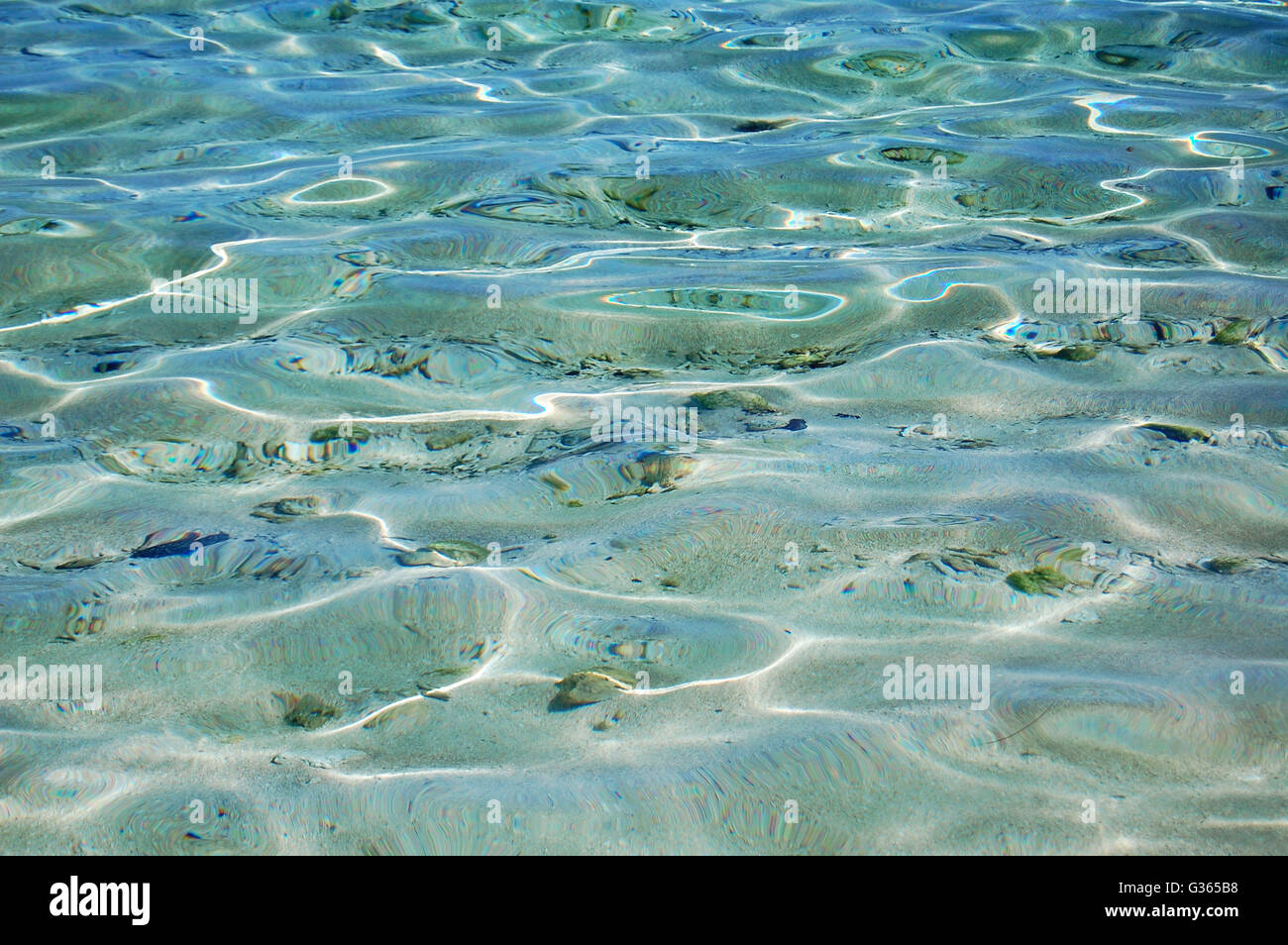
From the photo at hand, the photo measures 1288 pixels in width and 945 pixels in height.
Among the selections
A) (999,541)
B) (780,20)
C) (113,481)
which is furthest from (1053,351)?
(780,20)

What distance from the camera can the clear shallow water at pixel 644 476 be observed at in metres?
1.65

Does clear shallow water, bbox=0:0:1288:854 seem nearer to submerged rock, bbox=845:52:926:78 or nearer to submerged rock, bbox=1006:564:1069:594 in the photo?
submerged rock, bbox=1006:564:1069:594

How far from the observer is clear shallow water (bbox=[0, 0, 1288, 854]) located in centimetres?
165

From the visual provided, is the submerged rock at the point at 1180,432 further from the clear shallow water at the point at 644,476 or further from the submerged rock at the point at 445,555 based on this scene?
the submerged rock at the point at 445,555

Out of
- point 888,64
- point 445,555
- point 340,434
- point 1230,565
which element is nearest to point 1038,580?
point 1230,565

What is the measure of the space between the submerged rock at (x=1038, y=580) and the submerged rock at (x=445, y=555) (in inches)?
41.9

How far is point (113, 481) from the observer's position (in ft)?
8.46

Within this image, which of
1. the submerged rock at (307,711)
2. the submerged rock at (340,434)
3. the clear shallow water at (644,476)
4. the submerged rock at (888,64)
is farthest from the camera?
the submerged rock at (888,64)

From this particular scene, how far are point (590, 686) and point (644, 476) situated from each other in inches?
29.9

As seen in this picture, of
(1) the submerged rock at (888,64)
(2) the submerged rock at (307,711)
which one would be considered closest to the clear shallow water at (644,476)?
(2) the submerged rock at (307,711)

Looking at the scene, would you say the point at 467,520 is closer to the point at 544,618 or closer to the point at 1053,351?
the point at 544,618

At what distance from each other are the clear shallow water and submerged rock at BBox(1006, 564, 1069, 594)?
14 millimetres

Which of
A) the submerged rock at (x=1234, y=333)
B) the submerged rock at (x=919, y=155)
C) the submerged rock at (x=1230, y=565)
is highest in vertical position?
the submerged rock at (x=919, y=155)
